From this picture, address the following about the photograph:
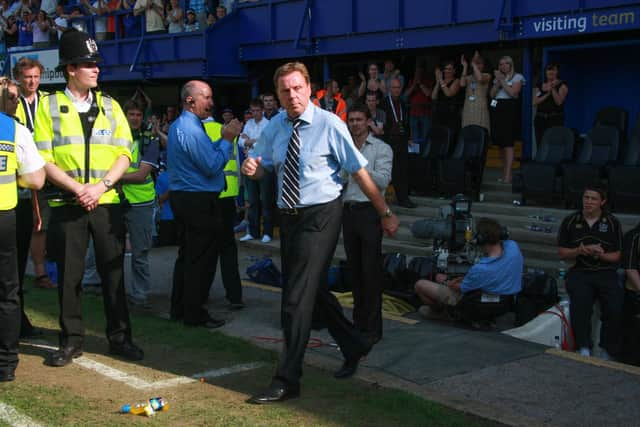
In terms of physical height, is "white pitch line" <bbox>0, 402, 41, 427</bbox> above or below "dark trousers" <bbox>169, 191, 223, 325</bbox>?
below

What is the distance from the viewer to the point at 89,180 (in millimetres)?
5707

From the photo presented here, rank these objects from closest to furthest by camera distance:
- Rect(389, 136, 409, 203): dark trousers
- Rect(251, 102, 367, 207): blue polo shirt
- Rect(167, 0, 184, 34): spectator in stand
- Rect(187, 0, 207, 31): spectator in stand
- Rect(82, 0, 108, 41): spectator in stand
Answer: Rect(251, 102, 367, 207): blue polo shirt, Rect(389, 136, 409, 203): dark trousers, Rect(187, 0, 207, 31): spectator in stand, Rect(167, 0, 184, 34): spectator in stand, Rect(82, 0, 108, 41): spectator in stand

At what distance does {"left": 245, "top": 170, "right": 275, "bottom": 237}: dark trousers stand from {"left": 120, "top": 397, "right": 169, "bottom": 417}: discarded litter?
295 inches

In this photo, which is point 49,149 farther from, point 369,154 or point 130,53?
point 130,53

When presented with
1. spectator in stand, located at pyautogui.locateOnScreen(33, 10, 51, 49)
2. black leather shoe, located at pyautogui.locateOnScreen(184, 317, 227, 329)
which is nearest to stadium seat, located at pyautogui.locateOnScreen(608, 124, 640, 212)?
black leather shoe, located at pyautogui.locateOnScreen(184, 317, 227, 329)

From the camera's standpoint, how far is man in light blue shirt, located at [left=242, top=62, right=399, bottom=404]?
5078mm

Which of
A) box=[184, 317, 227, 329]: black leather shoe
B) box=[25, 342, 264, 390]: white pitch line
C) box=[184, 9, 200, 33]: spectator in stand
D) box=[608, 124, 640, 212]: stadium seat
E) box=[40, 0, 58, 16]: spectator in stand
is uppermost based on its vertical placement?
box=[40, 0, 58, 16]: spectator in stand

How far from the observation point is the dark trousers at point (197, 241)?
711 cm

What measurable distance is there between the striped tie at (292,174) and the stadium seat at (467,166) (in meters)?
7.24

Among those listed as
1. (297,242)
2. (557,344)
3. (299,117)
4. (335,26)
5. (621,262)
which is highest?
(335,26)

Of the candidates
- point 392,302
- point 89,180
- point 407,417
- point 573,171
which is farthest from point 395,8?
point 407,417

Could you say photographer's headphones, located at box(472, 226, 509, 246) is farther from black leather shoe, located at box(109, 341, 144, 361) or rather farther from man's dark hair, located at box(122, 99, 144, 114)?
man's dark hair, located at box(122, 99, 144, 114)

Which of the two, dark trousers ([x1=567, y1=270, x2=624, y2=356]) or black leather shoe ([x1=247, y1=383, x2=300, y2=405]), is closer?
black leather shoe ([x1=247, y1=383, x2=300, y2=405])

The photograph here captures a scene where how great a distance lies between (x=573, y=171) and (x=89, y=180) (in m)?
7.10
